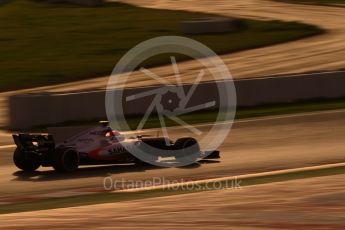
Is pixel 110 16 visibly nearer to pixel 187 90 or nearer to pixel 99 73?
pixel 99 73

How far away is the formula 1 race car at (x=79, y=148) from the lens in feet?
50.9

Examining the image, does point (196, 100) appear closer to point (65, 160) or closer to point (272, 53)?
point (65, 160)

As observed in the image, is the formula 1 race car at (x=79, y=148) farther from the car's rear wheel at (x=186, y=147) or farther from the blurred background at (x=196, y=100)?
the blurred background at (x=196, y=100)

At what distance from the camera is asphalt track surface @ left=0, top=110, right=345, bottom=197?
1524 cm

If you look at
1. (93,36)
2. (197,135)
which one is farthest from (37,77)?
(197,135)

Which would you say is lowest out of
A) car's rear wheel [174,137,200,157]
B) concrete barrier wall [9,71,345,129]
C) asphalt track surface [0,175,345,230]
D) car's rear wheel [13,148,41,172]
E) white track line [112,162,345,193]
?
asphalt track surface [0,175,345,230]

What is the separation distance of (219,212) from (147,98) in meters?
12.7

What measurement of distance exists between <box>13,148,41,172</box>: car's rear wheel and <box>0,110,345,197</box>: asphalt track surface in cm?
13

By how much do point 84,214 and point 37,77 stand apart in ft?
66.2

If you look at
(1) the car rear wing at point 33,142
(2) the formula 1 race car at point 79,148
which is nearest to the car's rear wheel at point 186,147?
(2) the formula 1 race car at point 79,148

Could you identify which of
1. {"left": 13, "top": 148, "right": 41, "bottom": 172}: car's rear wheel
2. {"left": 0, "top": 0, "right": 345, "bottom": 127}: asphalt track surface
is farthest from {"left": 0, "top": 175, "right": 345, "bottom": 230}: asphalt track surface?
{"left": 0, "top": 0, "right": 345, "bottom": 127}: asphalt track surface

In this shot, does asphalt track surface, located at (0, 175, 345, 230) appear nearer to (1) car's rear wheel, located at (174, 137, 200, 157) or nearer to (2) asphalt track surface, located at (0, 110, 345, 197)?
(2) asphalt track surface, located at (0, 110, 345, 197)

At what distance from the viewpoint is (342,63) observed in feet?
103

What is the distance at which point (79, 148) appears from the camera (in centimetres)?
1575
